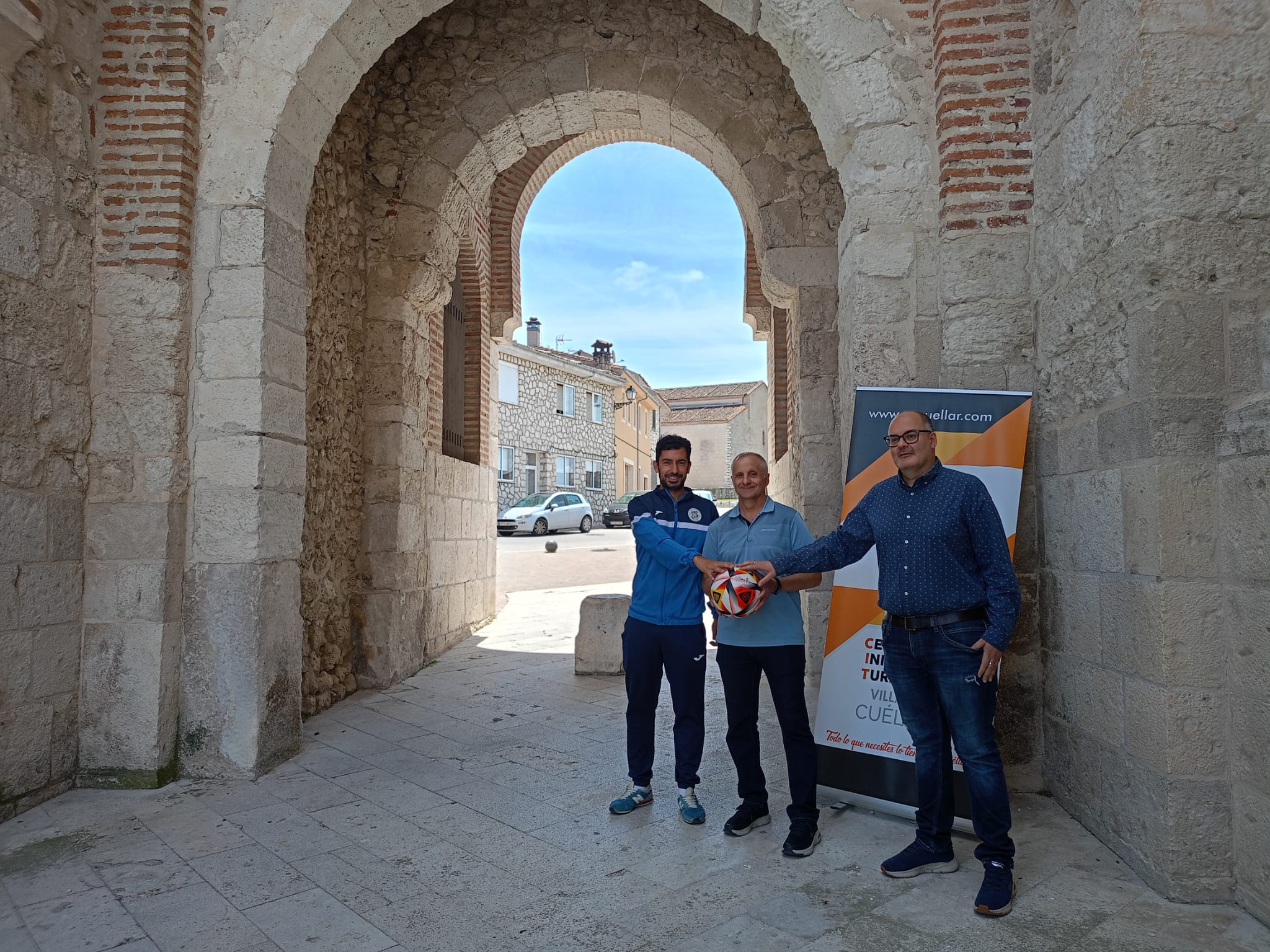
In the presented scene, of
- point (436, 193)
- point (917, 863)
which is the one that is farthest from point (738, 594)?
point (436, 193)

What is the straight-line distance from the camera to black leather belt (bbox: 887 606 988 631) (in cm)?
270

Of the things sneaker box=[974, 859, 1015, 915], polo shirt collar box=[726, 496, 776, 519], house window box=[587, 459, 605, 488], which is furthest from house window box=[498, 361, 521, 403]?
sneaker box=[974, 859, 1015, 915]

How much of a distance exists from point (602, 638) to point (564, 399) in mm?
21588

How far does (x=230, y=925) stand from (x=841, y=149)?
3957 mm

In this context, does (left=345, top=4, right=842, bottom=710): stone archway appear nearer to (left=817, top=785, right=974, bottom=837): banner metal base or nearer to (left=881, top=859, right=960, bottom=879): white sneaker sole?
(left=817, top=785, right=974, bottom=837): banner metal base

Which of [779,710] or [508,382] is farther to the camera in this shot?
[508,382]

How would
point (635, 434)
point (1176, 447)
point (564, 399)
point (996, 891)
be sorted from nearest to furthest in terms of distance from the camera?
point (996, 891) → point (1176, 447) → point (564, 399) → point (635, 434)

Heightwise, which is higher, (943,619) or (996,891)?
(943,619)

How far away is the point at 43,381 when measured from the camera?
368cm

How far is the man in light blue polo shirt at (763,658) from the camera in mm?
3109

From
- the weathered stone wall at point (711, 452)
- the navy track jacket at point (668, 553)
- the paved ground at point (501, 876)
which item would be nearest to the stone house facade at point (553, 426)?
the weathered stone wall at point (711, 452)

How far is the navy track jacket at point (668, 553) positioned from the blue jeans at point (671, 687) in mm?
58

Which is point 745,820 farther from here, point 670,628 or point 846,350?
point 846,350

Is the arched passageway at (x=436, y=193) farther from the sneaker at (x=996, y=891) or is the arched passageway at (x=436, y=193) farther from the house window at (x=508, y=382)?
the house window at (x=508, y=382)
